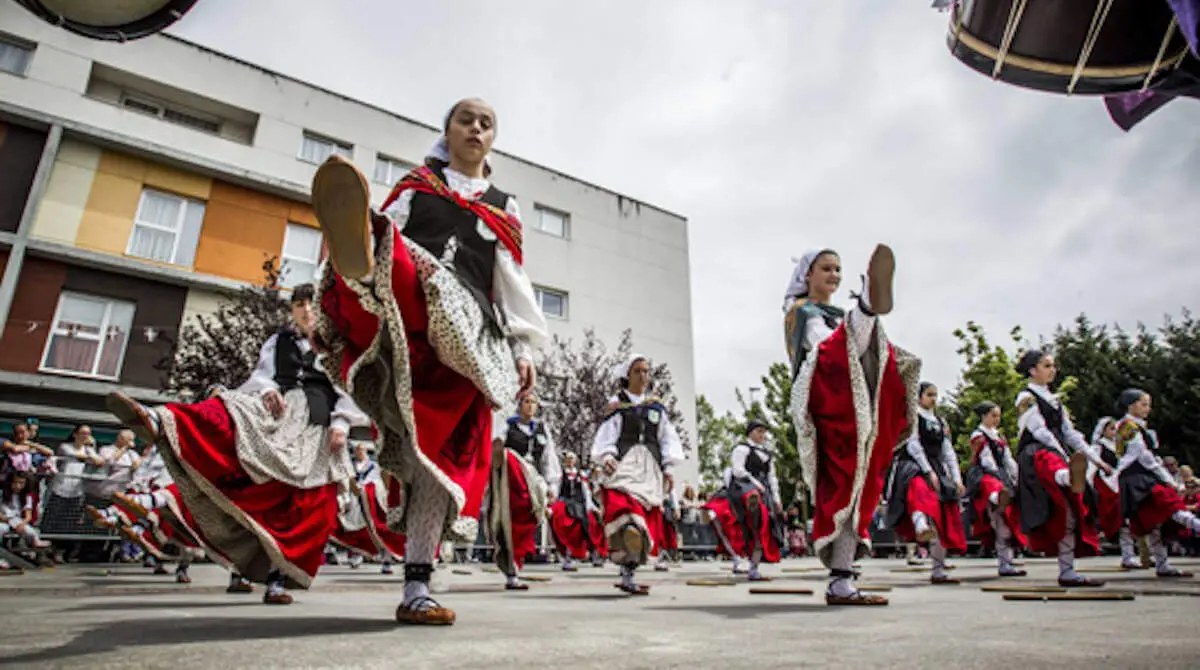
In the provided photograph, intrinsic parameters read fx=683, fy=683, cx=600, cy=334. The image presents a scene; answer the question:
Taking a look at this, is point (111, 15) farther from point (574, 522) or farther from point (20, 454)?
point (574, 522)

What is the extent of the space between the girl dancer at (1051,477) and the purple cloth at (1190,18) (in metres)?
4.45

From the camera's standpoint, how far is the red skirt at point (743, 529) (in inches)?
336

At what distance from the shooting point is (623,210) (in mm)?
25344

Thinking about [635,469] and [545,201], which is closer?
[635,469]

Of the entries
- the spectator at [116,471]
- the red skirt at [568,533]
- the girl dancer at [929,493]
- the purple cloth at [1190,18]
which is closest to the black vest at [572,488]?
the red skirt at [568,533]

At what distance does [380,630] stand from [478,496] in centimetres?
62

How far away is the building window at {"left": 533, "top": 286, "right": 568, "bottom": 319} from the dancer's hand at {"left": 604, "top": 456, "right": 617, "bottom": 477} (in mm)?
16333

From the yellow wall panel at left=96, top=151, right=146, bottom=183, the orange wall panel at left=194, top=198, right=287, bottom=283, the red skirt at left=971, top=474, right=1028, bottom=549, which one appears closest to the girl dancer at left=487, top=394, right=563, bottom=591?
the red skirt at left=971, top=474, right=1028, bottom=549

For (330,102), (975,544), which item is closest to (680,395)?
(975,544)

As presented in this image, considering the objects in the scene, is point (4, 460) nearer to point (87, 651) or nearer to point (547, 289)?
point (87, 651)

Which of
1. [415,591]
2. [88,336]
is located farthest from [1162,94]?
[88,336]

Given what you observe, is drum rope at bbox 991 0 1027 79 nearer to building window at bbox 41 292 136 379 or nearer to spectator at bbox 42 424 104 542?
spectator at bbox 42 424 104 542

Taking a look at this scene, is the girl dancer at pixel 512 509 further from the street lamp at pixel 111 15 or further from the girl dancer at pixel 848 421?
the street lamp at pixel 111 15

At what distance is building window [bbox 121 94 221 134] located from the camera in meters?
17.7
